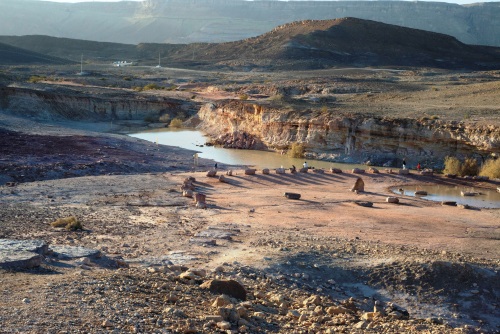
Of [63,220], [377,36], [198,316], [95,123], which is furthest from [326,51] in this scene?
[198,316]

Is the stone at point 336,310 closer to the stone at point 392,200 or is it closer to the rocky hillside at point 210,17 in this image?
the stone at point 392,200

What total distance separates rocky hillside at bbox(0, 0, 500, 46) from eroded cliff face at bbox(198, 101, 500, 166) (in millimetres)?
118740

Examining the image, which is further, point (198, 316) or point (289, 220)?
point (289, 220)

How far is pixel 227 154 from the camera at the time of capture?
31.8 metres

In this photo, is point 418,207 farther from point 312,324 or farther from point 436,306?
point 312,324

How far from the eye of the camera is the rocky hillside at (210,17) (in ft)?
516

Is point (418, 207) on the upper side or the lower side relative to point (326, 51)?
lower

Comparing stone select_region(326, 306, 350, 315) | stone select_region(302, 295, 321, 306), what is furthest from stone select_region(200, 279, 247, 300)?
stone select_region(326, 306, 350, 315)

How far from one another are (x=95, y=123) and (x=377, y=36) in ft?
198

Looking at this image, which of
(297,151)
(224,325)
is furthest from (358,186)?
(224,325)

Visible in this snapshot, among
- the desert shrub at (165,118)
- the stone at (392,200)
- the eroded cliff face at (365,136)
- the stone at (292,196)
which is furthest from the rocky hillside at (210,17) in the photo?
the stone at (392,200)

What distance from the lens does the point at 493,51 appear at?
99938 mm

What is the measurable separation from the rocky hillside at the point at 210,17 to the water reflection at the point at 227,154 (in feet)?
377

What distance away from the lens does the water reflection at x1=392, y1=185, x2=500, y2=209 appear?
2041cm
